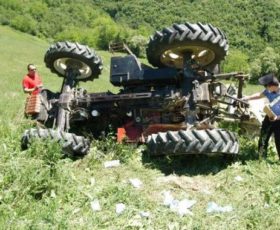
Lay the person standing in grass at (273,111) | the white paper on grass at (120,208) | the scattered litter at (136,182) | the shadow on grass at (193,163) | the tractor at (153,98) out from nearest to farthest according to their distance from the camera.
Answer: the white paper on grass at (120,208)
the scattered litter at (136,182)
the shadow on grass at (193,163)
the person standing in grass at (273,111)
the tractor at (153,98)

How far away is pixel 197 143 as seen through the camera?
23.5 feet

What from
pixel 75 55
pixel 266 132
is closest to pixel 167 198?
pixel 266 132

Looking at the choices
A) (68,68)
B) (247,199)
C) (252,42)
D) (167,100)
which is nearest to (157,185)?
(247,199)

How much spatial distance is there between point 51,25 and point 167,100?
10939 cm

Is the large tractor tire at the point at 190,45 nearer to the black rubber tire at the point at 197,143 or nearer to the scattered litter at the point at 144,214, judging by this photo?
the black rubber tire at the point at 197,143

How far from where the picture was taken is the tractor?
26.3 ft

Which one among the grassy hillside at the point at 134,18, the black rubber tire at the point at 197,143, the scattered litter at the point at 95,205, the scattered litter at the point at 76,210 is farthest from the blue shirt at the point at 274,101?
the grassy hillside at the point at 134,18

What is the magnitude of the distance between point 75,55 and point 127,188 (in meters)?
3.64

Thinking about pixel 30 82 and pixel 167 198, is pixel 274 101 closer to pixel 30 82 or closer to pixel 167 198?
pixel 167 198

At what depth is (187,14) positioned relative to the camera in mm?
121938

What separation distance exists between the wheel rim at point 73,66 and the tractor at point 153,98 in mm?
74

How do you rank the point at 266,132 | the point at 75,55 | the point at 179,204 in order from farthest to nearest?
the point at 75,55
the point at 266,132
the point at 179,204

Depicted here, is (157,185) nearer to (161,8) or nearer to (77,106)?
(77,106)

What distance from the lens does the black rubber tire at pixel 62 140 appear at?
7695 mm
